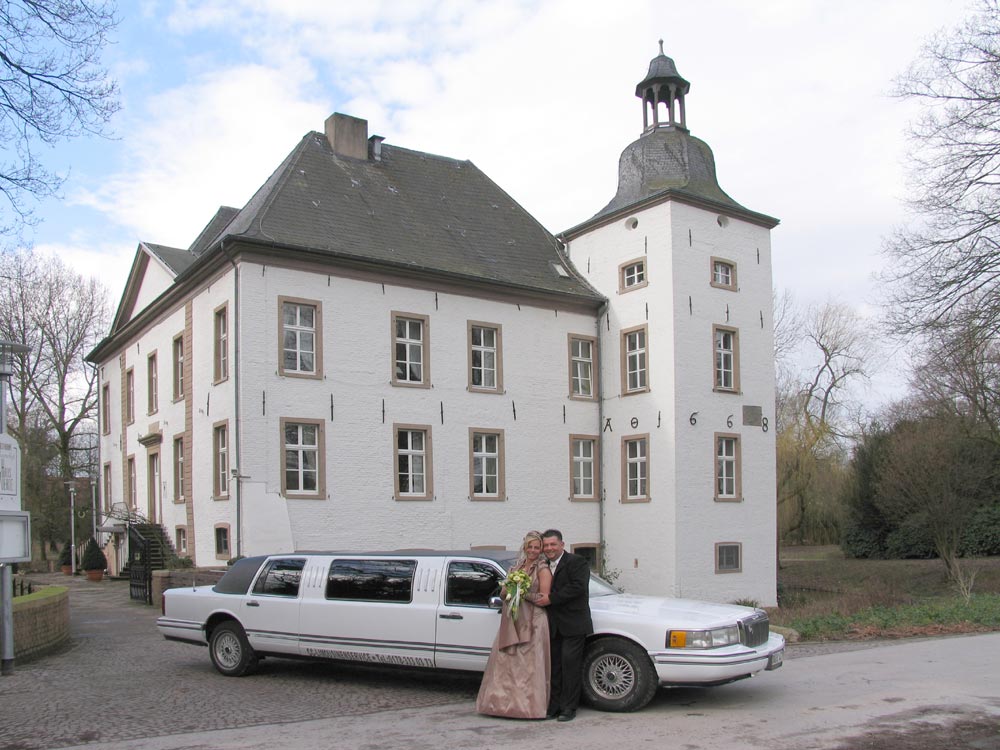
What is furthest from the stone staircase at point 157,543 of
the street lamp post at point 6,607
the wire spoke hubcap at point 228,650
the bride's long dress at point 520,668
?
the bride's long dress at point 520,668

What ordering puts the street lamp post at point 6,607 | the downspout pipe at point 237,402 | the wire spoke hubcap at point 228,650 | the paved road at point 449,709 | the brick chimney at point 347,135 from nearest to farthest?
1. the paved road at point 449,709
2. the wire spoke hubcap at point 228,650
3. the street lamp post at point 6,607
4. the downspout pipe at point 237,402
5. the brick chimney at point 347,135

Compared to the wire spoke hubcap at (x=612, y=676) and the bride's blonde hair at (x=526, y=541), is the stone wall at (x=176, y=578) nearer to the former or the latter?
the bride's blonde hair at (x=526, y=541)

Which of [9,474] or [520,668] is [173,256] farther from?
[520,668]

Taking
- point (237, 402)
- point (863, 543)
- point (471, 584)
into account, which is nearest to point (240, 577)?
point (471, 584)

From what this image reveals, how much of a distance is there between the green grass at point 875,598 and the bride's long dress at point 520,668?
7053 millimetres

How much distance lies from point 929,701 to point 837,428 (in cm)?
4241

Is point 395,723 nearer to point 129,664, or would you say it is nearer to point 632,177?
point 129,664

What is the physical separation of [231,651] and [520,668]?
156 inches

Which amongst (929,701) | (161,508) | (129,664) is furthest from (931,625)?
(161,508)

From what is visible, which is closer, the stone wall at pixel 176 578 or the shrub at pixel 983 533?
the stone wall at pixel 176 578

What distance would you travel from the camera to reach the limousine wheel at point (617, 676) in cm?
830

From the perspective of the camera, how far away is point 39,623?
12.9 metres

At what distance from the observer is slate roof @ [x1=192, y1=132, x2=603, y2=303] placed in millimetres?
22609

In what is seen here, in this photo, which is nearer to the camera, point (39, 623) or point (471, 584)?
point (471, 584)
